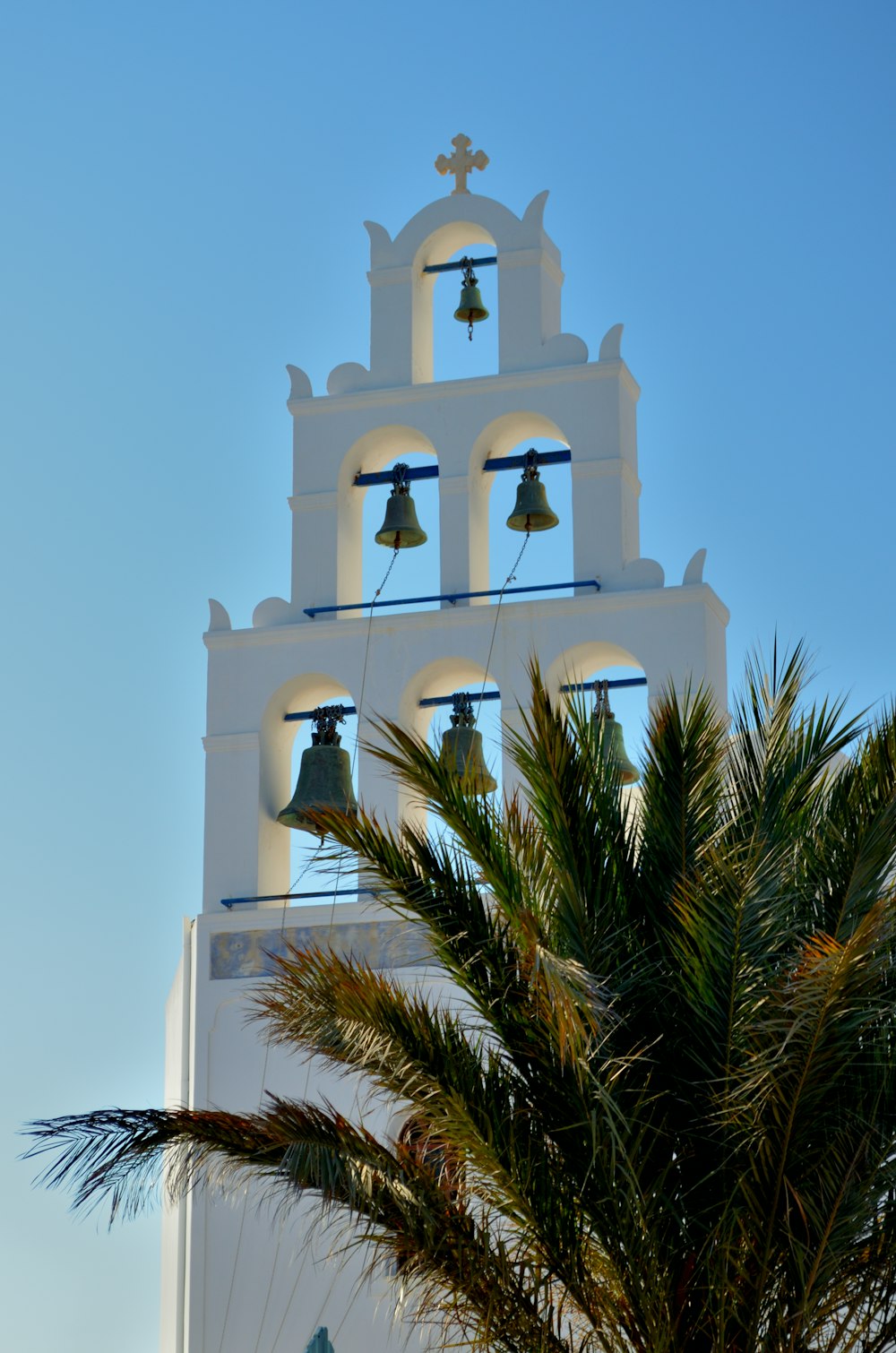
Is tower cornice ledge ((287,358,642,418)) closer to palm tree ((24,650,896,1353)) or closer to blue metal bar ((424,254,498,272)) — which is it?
blue metal bar ((424,254,498,272))

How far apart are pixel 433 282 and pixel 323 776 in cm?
417

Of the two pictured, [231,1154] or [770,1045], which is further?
[231,1154]

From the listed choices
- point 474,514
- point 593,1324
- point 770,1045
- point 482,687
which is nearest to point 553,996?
point 770,1045

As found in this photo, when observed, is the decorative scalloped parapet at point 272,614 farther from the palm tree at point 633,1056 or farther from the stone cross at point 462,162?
the palm tree at point 633,1056

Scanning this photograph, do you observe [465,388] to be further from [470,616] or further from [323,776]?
[323,776]

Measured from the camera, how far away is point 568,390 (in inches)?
634

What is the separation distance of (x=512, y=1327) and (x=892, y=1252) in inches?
65.0

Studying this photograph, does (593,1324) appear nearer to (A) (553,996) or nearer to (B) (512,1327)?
(B) (512,1327)

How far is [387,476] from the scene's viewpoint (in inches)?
649

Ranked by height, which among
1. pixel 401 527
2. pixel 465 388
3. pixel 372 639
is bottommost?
pixel 372 639

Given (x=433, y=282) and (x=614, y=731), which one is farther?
(x=433, y=282)

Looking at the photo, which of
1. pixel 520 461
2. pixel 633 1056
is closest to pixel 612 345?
pixel 520 461

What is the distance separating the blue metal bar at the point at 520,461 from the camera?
16.2 meters

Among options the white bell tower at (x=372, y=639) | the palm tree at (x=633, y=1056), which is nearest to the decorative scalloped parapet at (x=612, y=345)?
the white bell tower at (x=372, y=639)
